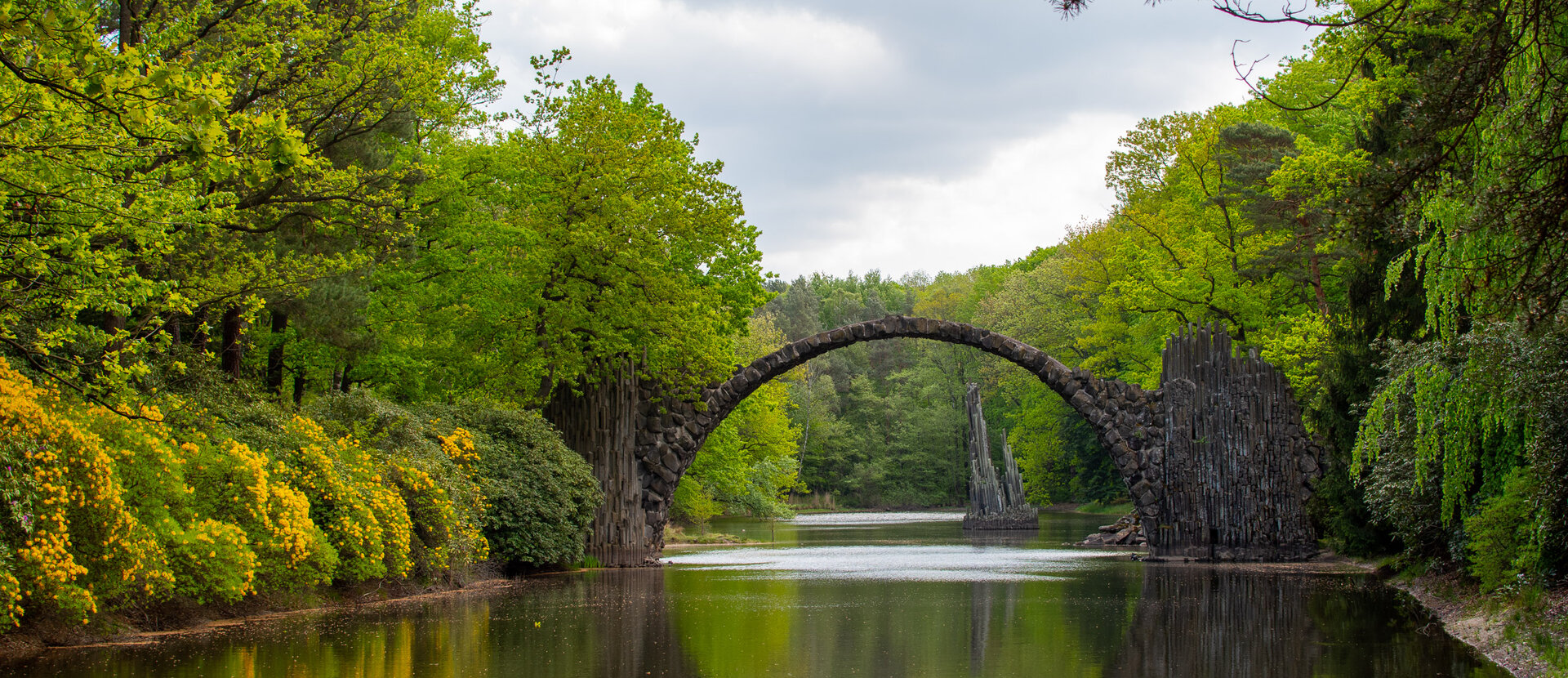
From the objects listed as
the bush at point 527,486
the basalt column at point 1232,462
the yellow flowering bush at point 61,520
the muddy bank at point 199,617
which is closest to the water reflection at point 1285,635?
the basalt column at point 1232,462

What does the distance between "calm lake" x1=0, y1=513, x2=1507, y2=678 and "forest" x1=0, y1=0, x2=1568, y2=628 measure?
0.96 metres

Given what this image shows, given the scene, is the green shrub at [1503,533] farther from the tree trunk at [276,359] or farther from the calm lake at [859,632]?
the tree trunk at [276,359]

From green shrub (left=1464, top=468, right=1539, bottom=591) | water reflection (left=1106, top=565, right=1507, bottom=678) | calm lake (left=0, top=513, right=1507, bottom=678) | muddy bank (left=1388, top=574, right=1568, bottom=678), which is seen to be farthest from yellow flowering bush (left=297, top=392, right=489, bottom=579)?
green shrub (left=1464, top=468, right=1539, bottom=591)

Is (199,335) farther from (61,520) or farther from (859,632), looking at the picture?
(859,632)

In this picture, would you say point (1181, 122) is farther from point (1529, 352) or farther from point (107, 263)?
point (107, 263)

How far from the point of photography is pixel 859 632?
34.4 ft

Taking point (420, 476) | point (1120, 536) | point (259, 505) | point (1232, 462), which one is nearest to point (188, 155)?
point (259, 505)

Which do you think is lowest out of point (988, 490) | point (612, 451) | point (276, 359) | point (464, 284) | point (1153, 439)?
point (988, 490)

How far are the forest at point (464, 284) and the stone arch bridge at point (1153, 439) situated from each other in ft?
2.51

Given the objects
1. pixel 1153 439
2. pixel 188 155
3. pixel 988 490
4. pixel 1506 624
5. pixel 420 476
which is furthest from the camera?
pixel 988 490

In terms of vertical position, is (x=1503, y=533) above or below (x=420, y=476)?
below

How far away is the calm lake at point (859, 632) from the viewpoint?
8.27 m

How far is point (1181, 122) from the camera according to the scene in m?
32.7

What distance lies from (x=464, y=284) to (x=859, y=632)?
11.3 meters
